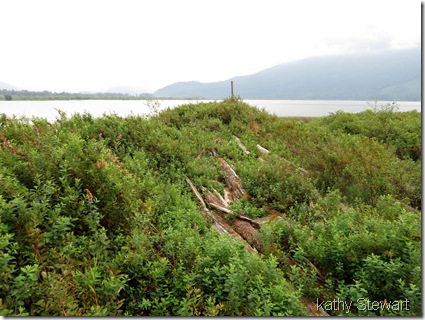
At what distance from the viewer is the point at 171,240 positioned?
4531 mm

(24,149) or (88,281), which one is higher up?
(24,149)

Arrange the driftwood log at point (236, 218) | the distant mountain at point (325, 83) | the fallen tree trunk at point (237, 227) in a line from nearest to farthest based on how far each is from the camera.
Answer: the fallen tree trunk at point (237, 227)
the driftwood log at point (236, 218)
the distant mountain at point (325, 83)

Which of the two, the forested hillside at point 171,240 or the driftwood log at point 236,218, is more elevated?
the forested hillside at point 171,240

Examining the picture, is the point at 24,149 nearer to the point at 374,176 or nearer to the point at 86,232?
the point at 86,232

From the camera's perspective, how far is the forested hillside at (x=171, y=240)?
3338 millimetres

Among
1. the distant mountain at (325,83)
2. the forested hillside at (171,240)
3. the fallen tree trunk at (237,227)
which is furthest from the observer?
the distant mountain at (325,83)

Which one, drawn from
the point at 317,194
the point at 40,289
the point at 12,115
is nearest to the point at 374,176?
the point at 317,194

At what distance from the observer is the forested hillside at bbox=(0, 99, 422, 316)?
11.0ft

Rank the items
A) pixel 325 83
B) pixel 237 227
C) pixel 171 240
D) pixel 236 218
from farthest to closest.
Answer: pixel 325 83 < pixel 236 218 < pixel 237 227 < pixel 171 240

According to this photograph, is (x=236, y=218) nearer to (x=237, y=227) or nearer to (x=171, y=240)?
(x=237, y=227)

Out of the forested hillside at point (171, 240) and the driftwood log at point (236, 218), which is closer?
the forested hillside at point (171, 240)

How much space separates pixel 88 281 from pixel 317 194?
6929mm

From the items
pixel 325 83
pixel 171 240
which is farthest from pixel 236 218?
pixel 325 83

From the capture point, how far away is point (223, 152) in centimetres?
1124
